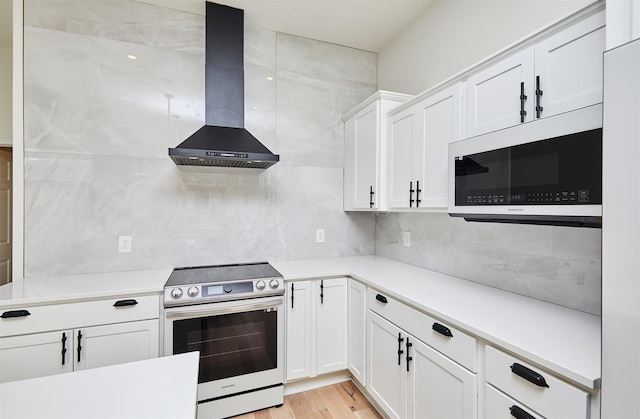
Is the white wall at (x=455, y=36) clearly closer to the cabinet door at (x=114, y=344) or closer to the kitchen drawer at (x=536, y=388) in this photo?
the kitchen drawer at (x=536, y=388)

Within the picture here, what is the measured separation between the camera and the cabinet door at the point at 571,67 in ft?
3.63

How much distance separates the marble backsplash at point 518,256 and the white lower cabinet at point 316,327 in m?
0.77

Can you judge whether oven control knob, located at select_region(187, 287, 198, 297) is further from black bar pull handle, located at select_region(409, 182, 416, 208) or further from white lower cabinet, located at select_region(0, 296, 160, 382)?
black bar pull handle, located at select_region(409, 182, 416, 208)

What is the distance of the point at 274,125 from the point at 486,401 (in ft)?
7.92

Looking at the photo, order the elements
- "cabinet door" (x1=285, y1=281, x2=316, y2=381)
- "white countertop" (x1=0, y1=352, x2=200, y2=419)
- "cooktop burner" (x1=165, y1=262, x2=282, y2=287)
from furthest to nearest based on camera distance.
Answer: "cabinet door" (x1=285, y1=281, x2=316, y2=381), "cooktop burner" (x1=165, y1=262, x2=282, y2=287), "white countertop" (x1=0, y1=352, x2=200, y2=419)

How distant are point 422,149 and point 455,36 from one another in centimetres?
89

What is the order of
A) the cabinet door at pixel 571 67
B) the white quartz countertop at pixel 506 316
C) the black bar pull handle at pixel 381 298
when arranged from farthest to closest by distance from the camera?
the black bar pull handle at pixel 381 298 < the cabinet door at pixel 571 67 < the white quartz countertop at pixel 506 316

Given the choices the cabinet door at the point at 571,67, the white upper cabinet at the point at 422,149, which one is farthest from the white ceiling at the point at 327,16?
the cabinet door at the point at 571,67

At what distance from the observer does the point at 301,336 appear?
2250mm

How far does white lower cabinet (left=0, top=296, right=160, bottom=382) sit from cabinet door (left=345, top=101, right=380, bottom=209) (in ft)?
5.67

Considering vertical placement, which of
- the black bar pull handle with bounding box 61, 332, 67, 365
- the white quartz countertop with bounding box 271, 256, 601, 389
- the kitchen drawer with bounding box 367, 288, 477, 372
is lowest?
the black bar pull handle with bounding box 61, 332, 67, 365

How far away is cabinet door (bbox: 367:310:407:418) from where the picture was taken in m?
1.74

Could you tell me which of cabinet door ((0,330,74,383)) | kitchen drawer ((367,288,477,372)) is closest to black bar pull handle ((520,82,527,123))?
kitchen drawer ((367,288,477,372))

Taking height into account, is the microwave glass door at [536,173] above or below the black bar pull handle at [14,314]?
above
